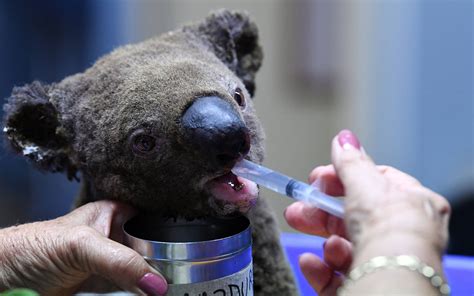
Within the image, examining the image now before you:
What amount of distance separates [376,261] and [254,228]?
37 centimetres

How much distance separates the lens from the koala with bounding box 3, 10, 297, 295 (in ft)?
2.32

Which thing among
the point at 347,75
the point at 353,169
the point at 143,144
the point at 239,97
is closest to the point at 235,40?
the point at 239,97

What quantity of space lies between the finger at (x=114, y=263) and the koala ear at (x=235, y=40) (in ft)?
1.20

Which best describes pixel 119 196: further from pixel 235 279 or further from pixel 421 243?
pixel 421 243

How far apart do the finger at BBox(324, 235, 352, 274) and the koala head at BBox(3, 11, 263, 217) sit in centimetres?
10

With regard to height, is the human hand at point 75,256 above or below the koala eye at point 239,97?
below

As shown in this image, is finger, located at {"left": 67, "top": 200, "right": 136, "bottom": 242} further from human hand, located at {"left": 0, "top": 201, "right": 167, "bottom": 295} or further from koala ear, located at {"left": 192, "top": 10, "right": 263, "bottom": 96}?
koala ear, located at {"left": 192, "top": 10, "right": 263, "bottom": 96}

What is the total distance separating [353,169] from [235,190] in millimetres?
151

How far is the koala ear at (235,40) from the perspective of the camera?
3.18 feet

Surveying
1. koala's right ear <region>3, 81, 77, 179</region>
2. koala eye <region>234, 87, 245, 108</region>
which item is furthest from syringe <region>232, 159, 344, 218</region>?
koala's right ear <region>3, 81, 77, 179</region>

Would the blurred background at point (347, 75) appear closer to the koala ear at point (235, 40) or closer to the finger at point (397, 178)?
the koala ear at point (235, 40)

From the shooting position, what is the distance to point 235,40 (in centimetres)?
99

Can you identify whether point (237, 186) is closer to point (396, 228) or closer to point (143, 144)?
point (143, 144)

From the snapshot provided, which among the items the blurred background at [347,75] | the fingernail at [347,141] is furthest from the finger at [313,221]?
the blurred background at [347,75]
